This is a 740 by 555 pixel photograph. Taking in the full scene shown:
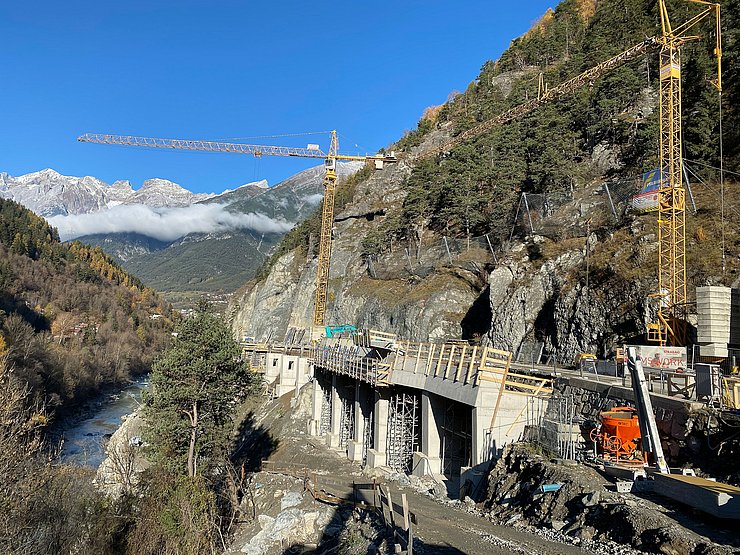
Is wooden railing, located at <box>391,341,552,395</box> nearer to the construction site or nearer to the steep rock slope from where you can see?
the construction site

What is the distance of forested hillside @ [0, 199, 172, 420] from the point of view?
240ft

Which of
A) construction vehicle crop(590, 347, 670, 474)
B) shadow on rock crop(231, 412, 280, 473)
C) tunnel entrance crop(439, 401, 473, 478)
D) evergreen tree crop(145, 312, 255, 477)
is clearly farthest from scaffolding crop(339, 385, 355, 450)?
construction vehicle crop(590, 347, 670, 474)

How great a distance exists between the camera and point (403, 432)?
27281mm

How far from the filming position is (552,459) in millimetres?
15031

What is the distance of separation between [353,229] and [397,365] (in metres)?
49.7

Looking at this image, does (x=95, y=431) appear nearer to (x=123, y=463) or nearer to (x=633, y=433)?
(x=123, y=463)

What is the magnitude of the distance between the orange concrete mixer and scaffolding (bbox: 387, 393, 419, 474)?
12.3 metres

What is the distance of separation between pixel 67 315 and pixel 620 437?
430 ft

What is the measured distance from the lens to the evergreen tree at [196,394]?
27.0 meters

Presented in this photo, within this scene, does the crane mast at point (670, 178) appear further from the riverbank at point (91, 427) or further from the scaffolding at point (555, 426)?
the riverbank at point (91, 427)

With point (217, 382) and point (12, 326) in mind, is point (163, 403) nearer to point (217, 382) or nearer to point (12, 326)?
point (217, 382)

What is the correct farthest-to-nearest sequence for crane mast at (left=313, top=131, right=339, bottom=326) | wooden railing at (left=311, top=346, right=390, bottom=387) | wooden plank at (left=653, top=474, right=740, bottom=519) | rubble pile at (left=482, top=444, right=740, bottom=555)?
crane mast at (left=313, top=131, right=339, bottom=326), wooden railing at (left=311, top=346, right=390, bottom=387), wooden plank at (left=653, top=474, right=740, bottom=519), rubble pile at (left=482, top=444, right=740, bottom=555)

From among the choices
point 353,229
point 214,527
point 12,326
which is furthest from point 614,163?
point 12,326

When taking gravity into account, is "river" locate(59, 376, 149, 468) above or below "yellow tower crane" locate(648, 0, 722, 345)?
below
